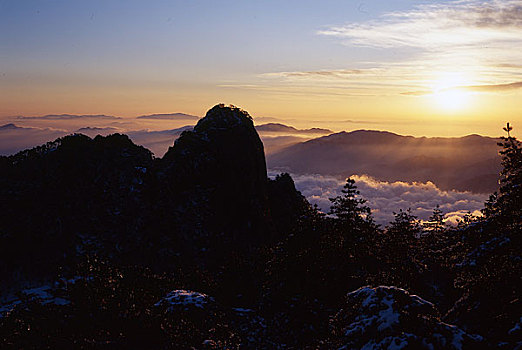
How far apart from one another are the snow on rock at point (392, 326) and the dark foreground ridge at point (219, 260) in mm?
43

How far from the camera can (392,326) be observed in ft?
34.9

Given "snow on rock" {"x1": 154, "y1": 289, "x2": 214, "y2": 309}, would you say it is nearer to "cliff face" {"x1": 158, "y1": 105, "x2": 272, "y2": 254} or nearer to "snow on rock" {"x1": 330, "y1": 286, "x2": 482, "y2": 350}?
"snow on rock" {"x1": 330, "y1": 286, "x2": 482, "y2": 350}

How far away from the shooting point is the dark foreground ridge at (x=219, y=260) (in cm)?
1261

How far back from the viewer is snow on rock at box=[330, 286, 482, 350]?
33.4ft

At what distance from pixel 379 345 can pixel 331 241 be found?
26.5 metres

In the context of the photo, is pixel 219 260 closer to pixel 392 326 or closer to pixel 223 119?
pixel 223 119

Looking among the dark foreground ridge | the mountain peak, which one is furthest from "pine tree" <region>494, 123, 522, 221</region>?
the mountain peak

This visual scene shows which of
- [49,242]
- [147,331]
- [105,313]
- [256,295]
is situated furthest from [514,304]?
[49,242]

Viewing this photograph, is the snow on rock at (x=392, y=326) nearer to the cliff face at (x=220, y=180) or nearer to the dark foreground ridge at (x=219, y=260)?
the dark foreground ridge at (x=219, y=260)

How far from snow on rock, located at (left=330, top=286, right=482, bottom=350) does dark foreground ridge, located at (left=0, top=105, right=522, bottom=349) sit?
0.14 feet

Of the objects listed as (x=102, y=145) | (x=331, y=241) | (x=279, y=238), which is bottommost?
(x=279, y=238)

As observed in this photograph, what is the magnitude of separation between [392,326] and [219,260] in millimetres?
38485

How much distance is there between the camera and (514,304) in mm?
11750

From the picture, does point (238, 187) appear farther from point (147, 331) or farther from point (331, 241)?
point (147, 331)
